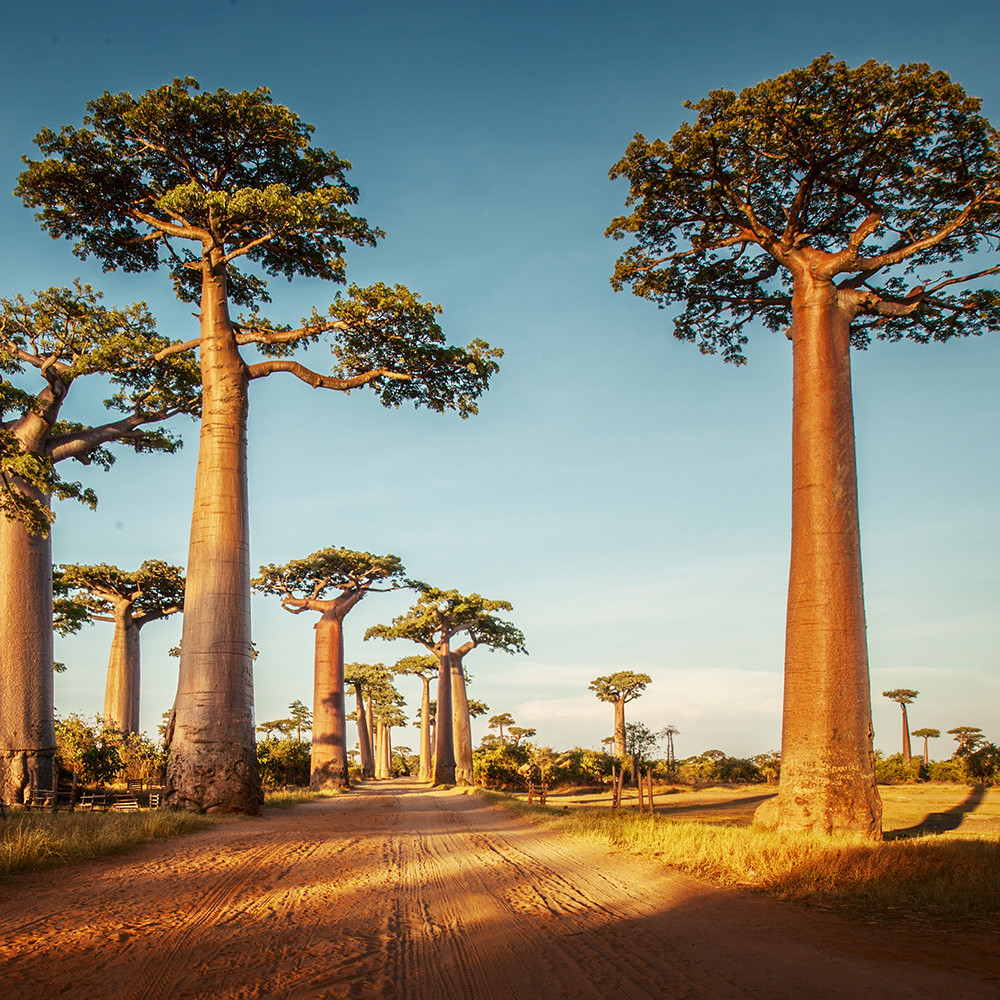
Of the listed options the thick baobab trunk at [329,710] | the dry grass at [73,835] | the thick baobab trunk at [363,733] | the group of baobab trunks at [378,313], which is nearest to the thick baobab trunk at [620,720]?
the thick baobab trunk at [363,733]

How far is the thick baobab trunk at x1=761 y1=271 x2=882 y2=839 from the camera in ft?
30.9

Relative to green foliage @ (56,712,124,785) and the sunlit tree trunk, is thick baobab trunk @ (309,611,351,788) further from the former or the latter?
the sunlit tree trunk

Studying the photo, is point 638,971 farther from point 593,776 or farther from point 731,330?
point 593,776

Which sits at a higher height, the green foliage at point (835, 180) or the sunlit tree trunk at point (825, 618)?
the green foliage at point (835, 180)

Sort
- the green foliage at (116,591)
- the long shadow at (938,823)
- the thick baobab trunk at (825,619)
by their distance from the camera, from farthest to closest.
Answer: the green foliage at (116,591) < the long shadow at (938,823) < the thick baobab trunk at (825,619)

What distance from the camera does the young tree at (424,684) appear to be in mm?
44500

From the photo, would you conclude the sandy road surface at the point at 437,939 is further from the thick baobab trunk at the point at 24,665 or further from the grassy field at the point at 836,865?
the thick baobab trunk at the point at 24,665

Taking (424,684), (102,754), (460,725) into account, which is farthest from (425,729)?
(102,754)

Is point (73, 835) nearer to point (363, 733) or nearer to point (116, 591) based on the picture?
point (116, 591)

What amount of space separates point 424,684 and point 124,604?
2216 cm

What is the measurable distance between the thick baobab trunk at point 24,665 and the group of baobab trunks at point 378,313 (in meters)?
0.04

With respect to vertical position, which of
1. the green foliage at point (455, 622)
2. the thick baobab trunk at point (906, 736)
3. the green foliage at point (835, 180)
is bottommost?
the thick baobab trunk at point (906, 736)

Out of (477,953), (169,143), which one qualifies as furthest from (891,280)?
(169,143)

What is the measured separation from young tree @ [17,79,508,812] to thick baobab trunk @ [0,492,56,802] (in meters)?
4.43
